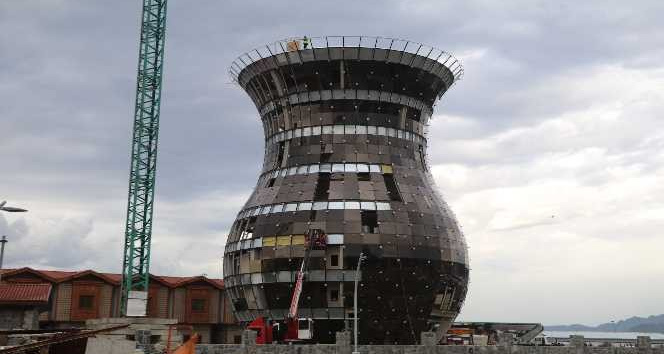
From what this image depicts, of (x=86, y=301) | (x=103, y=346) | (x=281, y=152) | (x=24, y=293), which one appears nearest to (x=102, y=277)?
(x=86, y=301)

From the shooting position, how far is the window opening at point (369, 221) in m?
54.5

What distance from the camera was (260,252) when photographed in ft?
184

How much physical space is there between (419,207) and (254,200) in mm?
13853

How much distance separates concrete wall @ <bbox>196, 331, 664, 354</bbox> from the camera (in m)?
47.4

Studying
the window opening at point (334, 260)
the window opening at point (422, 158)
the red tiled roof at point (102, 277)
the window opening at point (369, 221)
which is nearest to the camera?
the window opening at point (334, 260)

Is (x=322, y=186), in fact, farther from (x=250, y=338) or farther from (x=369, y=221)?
(x=250, y=338)

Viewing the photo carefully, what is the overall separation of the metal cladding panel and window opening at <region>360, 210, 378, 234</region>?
0.26 feet

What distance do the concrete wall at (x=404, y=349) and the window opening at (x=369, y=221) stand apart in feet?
29.0

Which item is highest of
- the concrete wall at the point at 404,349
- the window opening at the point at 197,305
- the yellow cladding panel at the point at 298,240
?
the yellow cladding panel at the point at 298,240

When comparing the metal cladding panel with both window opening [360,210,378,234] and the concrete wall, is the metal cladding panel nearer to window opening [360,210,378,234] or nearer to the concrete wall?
window opening [360,210,378,234]

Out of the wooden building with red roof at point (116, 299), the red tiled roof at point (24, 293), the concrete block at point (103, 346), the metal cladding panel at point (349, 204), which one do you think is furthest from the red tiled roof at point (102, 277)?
the concrete block at point (103, 346)

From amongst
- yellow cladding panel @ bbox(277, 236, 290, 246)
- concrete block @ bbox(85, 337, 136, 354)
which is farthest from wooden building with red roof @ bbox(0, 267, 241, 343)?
concrete block @ bbox(85, 337, 136, 354)

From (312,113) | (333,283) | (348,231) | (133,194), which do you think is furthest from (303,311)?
(133,194)

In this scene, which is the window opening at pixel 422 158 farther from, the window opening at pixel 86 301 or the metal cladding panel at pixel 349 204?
the window opening at pixel 86 301
